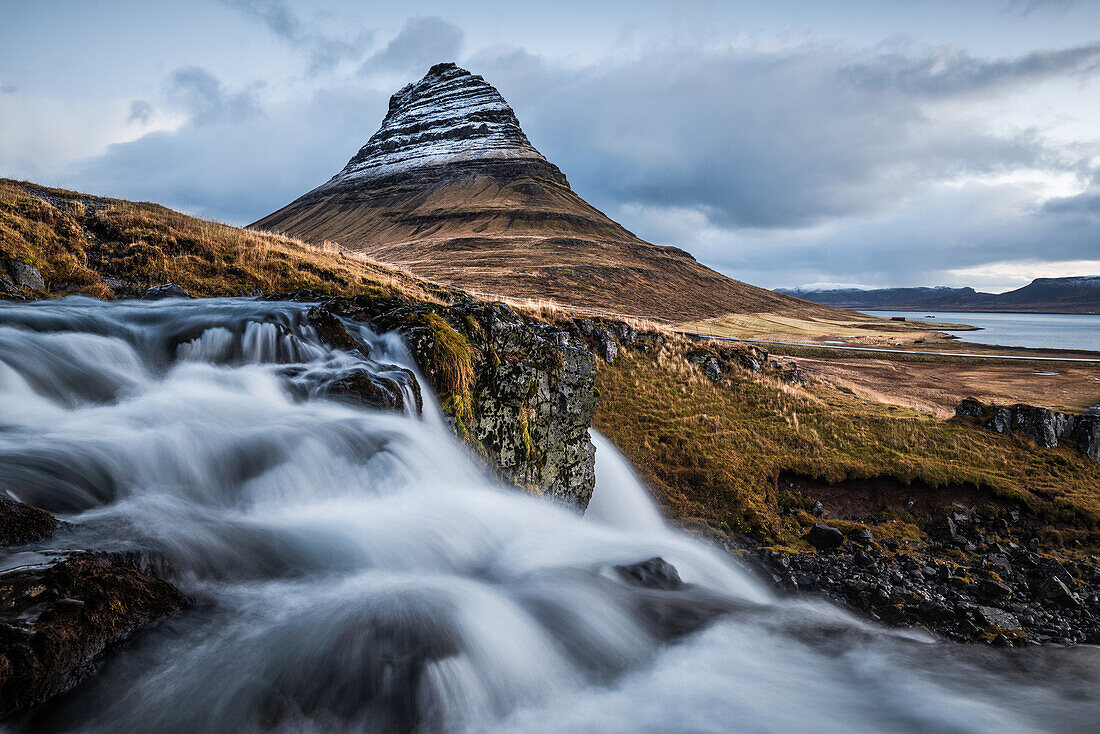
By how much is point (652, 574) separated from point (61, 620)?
8.21m

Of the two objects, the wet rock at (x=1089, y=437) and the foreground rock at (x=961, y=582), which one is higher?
the wet rock at (x=1089, y=437)

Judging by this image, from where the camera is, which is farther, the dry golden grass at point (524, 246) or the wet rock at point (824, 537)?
the dry golden grass at point (524, 246)

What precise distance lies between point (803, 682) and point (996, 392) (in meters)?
39.7

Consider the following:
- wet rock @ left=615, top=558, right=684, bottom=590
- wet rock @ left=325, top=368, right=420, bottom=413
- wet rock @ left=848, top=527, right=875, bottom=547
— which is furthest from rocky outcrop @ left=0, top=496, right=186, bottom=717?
wet rock @ left=848, top=527, right=875, bottom=547

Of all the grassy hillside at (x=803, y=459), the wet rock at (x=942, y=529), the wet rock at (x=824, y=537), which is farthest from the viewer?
the grassy hillside at (x=803, y=459)

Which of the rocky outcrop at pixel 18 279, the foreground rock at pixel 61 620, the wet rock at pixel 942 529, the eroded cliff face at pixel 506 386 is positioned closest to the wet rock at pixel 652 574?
the eroded cliff face at pixel 506 386

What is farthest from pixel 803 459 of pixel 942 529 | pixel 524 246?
pixel 524 246

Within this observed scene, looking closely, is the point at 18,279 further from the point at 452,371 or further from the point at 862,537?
the point at 862,537

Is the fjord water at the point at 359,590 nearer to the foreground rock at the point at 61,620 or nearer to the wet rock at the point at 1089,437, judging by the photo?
the foreground rock at the point at 61,620

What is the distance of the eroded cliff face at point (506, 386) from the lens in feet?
33.2

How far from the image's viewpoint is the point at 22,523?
4301 mm

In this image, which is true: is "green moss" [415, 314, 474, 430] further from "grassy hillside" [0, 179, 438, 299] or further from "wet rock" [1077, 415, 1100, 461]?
"wet rock" [1077, 415, 1100, 461]

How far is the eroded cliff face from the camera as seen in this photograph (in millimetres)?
10125

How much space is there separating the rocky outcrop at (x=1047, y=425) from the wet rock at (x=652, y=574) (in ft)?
53.2
